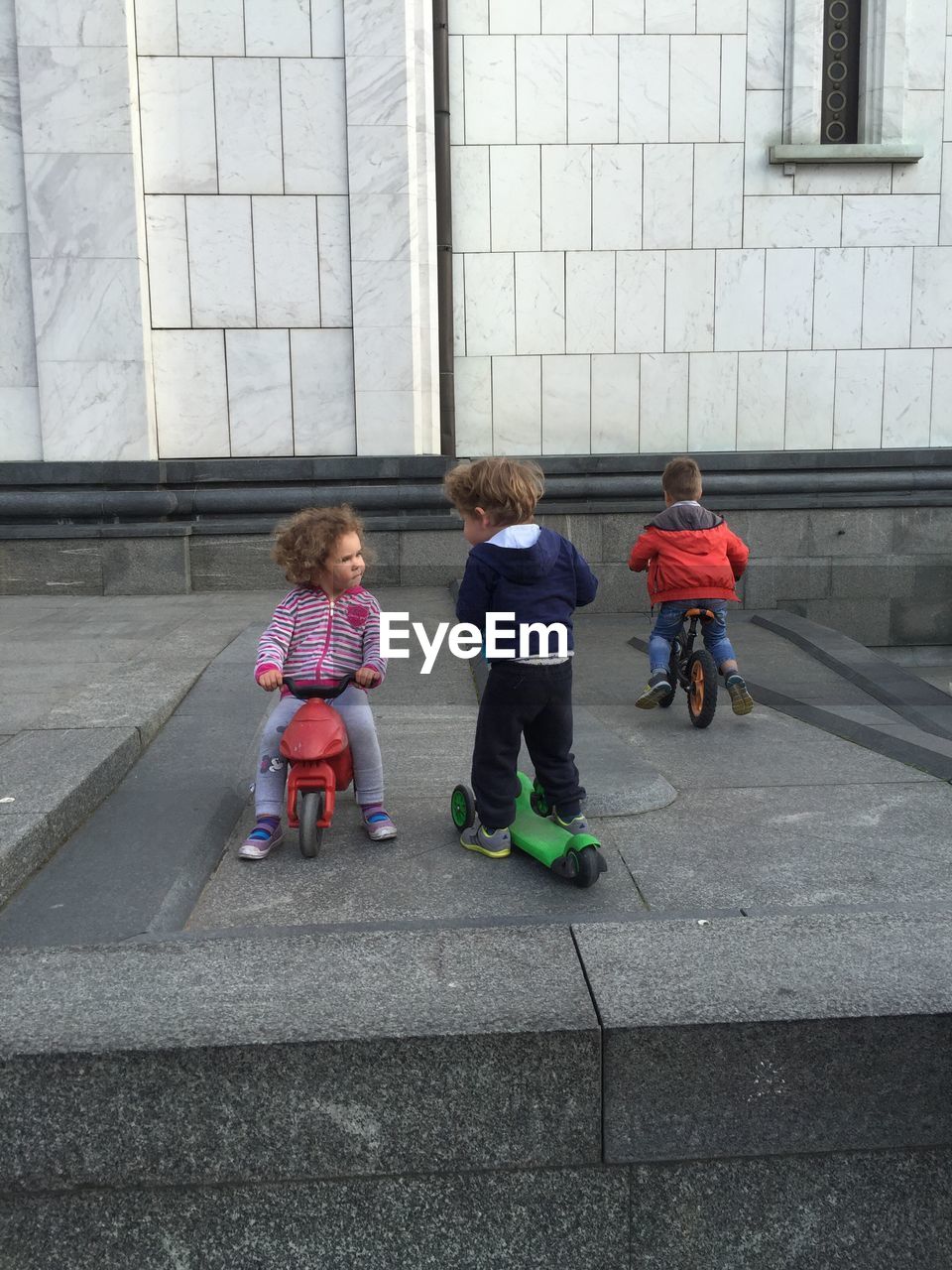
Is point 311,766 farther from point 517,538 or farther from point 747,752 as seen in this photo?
point 747,752

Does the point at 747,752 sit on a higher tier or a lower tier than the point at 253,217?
lower

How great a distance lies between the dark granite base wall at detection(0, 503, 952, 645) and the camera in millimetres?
9492

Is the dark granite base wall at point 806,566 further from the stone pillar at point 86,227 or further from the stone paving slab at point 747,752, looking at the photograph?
the stone paving slab at point 747,752

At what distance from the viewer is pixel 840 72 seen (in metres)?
9.71

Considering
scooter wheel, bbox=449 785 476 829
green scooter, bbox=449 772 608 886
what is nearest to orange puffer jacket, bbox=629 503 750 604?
green scooter, bbox=449 772 608 886

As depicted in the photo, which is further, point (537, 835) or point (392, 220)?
point (392, 220)

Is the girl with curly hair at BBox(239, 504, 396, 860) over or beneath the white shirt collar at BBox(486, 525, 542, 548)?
beneath

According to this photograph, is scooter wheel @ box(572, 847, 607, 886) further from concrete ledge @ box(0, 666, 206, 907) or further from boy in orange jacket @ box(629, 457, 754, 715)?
boy in orange jacket @ box(629, 457, 754, 715)

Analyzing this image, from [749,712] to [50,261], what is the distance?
6663mm

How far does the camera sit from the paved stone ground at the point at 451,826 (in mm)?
3461

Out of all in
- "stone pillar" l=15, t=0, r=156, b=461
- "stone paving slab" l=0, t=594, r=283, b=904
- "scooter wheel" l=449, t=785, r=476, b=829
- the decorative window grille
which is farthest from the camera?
the decorative window grille

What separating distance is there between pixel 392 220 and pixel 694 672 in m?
5.21

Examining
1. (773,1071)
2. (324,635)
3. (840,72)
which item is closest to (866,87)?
(840,72)

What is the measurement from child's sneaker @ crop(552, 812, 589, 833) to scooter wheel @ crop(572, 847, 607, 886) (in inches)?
12.6
